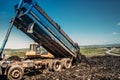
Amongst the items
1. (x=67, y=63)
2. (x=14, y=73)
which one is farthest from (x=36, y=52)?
(x=14, y=73)

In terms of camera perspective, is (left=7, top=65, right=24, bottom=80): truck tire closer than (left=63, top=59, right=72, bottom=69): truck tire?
Yes

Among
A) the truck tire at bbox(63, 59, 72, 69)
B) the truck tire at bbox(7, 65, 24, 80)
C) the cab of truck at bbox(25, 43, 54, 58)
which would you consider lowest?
the truck tire at bbox(7, 65, 24, 80)

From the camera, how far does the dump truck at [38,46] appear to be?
9.07 metres

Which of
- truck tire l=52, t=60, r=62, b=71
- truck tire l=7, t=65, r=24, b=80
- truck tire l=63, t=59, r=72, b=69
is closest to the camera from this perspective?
→ truck tire l=7, t=65, r=24, b=80

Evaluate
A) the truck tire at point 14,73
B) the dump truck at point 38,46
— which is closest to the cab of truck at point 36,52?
the dump truck at point 38,46

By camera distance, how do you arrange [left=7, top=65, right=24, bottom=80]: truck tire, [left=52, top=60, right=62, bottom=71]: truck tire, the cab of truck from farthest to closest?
the cab of truck < [left=52, top=60, right=62, bottom=71]: truck tire < [left=7, top=65, right=24, bottom=80]: truck tire

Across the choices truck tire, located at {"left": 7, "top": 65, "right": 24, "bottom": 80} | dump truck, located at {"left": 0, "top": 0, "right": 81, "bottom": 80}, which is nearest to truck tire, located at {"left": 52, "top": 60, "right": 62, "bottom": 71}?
dump truck, located at {"left": 0, "top": 0, "right": 81, "bottom": 80}

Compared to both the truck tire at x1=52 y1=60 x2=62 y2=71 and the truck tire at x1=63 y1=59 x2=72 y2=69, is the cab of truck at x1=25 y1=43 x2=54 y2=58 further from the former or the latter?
the truck tire at x1=63 y1=59 x2=72 y2=69

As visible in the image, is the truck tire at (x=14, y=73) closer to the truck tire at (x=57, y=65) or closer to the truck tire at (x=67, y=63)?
the truck tire at (x=57, y=65)

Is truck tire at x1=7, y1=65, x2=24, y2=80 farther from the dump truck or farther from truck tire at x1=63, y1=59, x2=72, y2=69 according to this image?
truck tire at x1=63, y1=59, x2=72, y2=69

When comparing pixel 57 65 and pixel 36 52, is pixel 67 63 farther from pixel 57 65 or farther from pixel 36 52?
pixel 36 52

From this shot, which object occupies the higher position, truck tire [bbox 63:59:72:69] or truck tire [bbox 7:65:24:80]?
truck tire [bbox 63:59:72:69]

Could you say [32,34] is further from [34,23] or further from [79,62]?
[79,62]

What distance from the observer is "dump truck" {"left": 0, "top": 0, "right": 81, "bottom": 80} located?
9.07 meters
